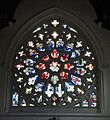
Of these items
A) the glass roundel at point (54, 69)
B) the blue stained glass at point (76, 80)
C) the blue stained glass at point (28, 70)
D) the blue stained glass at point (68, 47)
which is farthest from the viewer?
the blue stained glass at point (68, 47)

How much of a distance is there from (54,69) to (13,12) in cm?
259

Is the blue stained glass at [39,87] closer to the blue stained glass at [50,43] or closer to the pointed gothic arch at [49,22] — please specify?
the pointed gothic arch at [49,22]

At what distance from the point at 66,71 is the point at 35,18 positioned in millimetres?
2285

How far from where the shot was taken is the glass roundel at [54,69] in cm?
1168

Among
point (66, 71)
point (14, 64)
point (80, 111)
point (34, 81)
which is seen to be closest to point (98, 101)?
point (80, 111)

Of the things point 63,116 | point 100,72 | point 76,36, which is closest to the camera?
point 63,116

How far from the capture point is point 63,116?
1118cm

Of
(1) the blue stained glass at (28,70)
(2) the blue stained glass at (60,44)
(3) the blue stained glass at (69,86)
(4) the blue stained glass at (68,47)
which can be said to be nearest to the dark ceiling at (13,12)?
(4) the blue stained glass at (68,47)

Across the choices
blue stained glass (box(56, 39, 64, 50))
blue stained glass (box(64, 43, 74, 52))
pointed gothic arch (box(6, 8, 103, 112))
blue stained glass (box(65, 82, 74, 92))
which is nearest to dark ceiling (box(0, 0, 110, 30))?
pointed gothic arch (box(6, 8, 103, 112))

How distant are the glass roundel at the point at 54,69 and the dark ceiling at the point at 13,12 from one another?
940 millimetres

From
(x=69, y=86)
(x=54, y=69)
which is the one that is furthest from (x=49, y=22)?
(x=69, y=86)

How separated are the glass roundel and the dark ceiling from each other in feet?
3.08

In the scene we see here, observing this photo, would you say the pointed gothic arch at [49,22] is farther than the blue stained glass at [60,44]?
No

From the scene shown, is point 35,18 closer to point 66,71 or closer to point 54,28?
point 54,28
